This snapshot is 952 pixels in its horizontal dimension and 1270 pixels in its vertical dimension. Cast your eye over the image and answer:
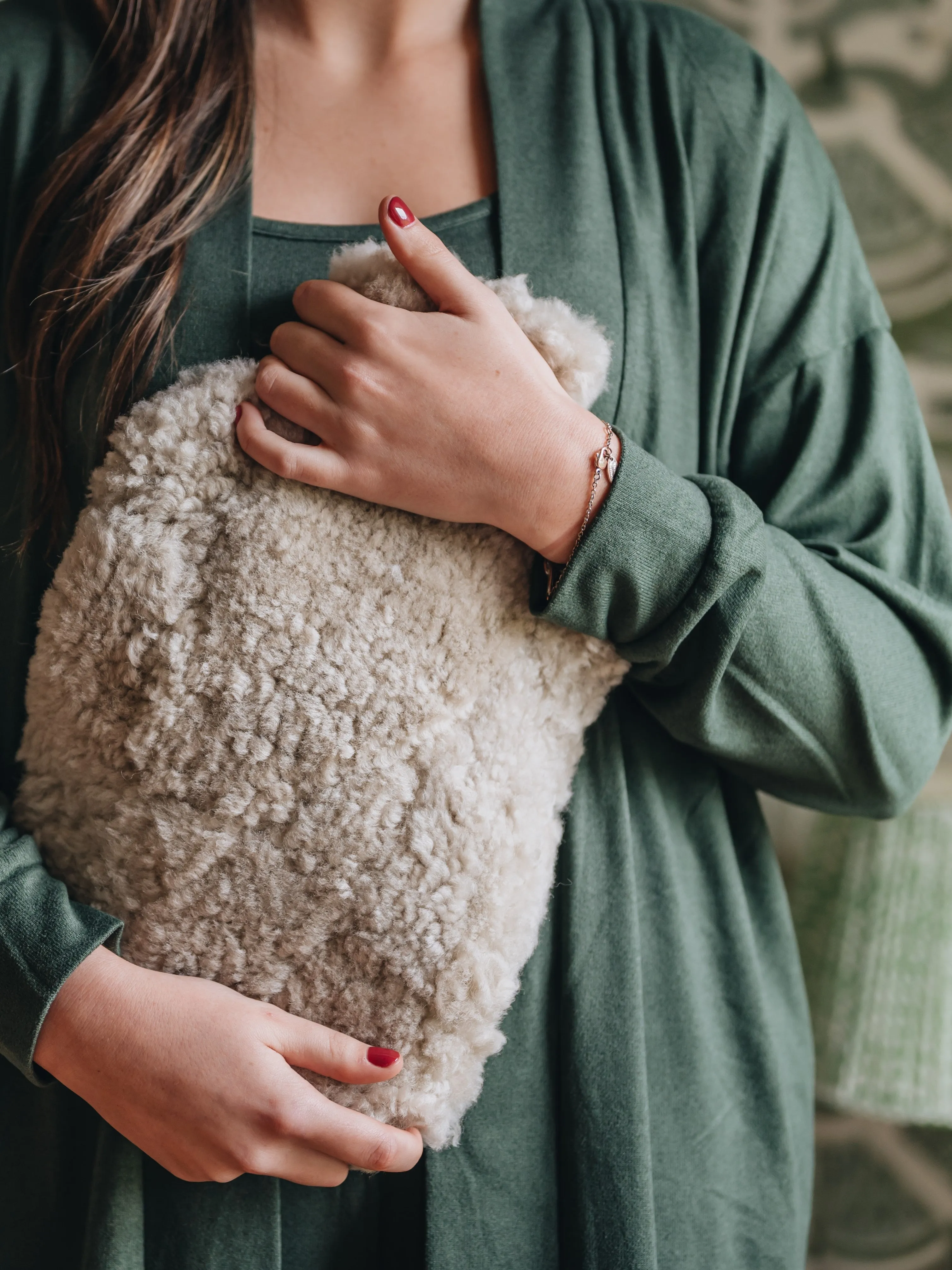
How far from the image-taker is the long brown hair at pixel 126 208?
2.21 feet

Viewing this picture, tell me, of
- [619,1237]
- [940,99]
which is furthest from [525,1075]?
[940,99]

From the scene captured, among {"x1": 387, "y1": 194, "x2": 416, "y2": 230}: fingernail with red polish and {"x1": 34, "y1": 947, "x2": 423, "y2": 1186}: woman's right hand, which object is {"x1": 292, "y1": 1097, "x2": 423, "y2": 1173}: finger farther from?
{"x1": 387, "y1": 194, "x2": 416, "y2": 230}: fingernail with red polish

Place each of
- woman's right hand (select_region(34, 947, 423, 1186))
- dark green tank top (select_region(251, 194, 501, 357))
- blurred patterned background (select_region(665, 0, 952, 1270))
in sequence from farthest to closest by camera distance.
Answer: blurred patterned background (select_region(665, 0, 952, 1270)), dark green tank top (select_region(251, 194, 501, 357)), woman's right hand (select_region(34, 947, 423, 1186))

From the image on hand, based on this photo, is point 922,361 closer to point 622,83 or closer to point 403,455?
point 622,83

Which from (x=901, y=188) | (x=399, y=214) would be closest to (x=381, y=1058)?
(x=399, y=214)

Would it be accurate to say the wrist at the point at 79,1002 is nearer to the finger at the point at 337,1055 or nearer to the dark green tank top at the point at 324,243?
the finger at the point at 337,1055

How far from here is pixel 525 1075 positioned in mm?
674

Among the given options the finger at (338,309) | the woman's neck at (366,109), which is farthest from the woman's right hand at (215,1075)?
the woman's neck at (366,109)

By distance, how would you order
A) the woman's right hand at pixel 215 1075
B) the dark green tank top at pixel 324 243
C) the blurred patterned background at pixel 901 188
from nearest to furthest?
the woman's right hand at pixel 215 1075 < the dark green tank top at pixel 324 243 < the blurred patterned background at pixel 901 188

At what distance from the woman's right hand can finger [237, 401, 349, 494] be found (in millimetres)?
347

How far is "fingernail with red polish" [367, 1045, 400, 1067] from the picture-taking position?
0.59 m

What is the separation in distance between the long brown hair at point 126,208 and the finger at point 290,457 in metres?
0.11

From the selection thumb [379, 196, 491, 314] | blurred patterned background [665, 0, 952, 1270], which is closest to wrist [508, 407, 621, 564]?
thumb [379, 196, 491, 314]

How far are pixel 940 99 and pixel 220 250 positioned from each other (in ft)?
2.75
